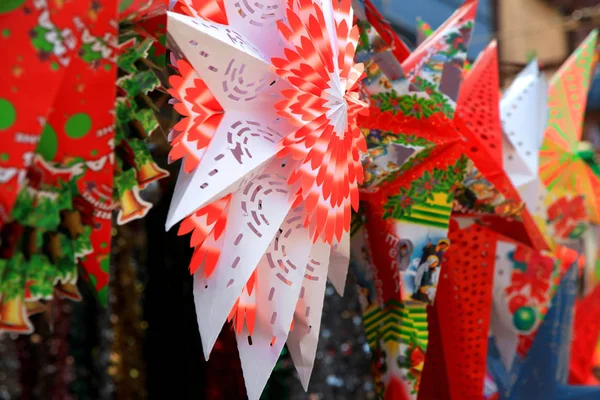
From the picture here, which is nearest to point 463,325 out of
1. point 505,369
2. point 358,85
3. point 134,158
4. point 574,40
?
point 505,369

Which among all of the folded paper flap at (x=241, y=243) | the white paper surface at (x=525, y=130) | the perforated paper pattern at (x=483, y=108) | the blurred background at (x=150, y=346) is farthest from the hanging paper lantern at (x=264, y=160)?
the white paper surface at (x=525, y=130)

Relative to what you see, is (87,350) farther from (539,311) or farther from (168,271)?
(539,311)

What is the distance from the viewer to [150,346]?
4.47 ft

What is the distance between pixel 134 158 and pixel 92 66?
140mm

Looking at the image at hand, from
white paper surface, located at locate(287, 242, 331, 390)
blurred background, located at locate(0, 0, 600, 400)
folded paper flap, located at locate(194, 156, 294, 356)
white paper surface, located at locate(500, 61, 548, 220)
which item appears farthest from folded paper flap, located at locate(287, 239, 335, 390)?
white paper surface, located at locate(500, 61, 548, 220)

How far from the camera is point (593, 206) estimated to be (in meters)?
1.76

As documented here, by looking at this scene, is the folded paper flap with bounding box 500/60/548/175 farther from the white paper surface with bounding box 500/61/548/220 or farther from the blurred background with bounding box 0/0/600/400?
the blurred background with bounding box 0/0/600/400

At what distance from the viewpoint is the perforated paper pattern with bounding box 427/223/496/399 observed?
3.97 feet

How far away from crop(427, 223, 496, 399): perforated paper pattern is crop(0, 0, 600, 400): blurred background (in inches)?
9.6

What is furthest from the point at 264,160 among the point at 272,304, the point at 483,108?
the point at 483,108

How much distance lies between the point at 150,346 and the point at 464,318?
59 centimetres

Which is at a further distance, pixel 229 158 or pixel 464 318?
pixel 464 318

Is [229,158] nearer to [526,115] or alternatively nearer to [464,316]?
[464,316]

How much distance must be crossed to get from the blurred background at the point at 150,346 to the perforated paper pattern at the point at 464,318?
243 mm
